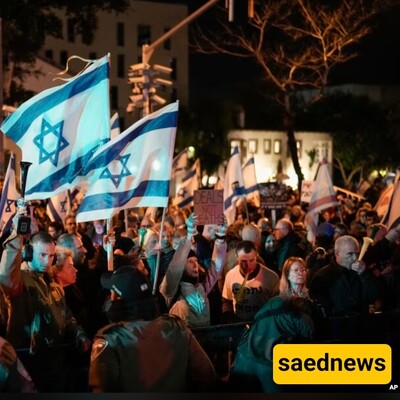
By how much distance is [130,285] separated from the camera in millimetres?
5730

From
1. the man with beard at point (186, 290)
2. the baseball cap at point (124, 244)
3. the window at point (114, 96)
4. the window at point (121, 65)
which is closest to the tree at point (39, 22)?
the baseball cap at point (124, 244)

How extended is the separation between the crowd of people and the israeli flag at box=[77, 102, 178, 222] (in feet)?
1.43

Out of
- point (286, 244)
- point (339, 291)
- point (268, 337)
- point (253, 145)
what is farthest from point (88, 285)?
point (253, 145)

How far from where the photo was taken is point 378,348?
23.8ft

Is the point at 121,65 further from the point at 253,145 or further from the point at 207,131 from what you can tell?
the point at 207,131

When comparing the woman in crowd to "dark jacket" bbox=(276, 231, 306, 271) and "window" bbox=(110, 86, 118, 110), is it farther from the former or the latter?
"window" bbox=(110, 86, 118, 110)

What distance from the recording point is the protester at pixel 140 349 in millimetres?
5562

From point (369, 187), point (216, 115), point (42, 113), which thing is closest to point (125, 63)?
point (216, 115)

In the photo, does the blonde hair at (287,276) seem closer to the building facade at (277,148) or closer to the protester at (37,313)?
the protester at (37,313)

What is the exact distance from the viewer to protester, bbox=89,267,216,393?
5.56m

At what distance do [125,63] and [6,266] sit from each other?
342 feet

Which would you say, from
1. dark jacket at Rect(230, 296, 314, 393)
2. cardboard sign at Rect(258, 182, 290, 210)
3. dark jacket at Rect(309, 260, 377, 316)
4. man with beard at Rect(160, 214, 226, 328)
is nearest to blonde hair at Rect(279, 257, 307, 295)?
dark jacket at Rect(309, 260, 377, 316)

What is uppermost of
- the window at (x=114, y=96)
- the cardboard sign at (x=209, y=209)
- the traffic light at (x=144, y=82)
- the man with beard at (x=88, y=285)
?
the window at (x=114, y=96)

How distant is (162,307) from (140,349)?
4075mm
